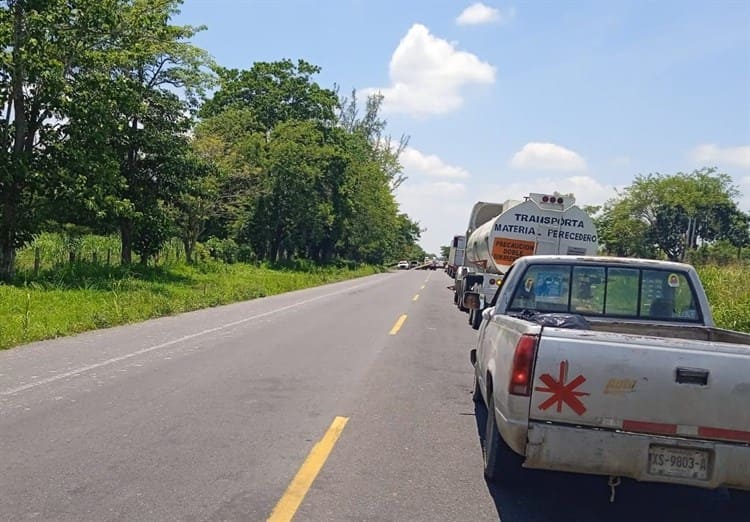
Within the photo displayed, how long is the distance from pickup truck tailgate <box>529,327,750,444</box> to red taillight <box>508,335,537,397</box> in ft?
0.17

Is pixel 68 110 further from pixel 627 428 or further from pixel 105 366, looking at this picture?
pixel 627 428

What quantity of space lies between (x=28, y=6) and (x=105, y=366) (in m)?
14.8

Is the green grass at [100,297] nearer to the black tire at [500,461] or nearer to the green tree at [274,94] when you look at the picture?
the black tire at [500,461]

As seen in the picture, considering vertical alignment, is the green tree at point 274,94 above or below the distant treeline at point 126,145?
above

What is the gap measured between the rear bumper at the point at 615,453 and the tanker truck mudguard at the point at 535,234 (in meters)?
12.0

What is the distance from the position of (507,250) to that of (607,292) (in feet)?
35.9

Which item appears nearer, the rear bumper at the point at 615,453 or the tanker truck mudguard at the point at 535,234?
the rear bumper at the point at 615,453

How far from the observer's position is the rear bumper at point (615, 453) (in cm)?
411

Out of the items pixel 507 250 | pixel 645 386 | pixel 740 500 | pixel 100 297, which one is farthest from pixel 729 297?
pixel 100 297

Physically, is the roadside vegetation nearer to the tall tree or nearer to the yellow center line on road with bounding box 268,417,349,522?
the tall tree

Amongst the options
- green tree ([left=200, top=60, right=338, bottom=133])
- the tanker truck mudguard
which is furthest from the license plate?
green tree ([left=200, top=60, right=338, bottom=133])

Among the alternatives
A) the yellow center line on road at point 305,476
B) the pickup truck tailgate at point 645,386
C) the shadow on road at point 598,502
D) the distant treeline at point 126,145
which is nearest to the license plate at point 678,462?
the pickup truck tailgate at point 645,386

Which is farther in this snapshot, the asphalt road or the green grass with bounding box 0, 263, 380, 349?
the green grass with bounding box 0, 263, 380, 349

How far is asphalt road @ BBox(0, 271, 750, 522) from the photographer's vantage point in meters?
4.67
